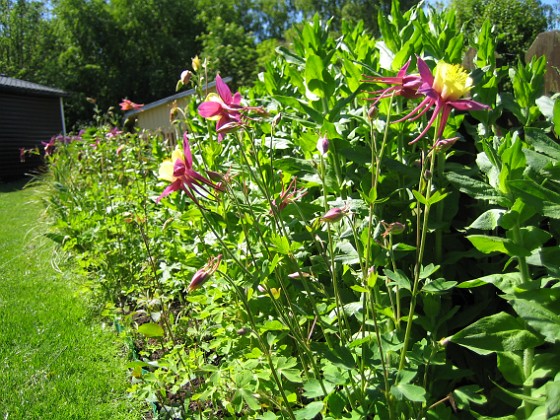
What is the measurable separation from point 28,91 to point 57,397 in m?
20.8

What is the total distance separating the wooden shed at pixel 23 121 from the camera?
20.0m

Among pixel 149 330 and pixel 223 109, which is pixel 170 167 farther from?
pixel 149 330

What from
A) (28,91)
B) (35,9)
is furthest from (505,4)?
(35,9)

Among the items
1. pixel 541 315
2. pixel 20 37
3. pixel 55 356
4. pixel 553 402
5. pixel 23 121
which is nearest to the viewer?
pixel 553 402

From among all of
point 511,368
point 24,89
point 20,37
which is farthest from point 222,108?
point 20,37

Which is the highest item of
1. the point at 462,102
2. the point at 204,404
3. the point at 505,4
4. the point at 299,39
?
the point at 505,4

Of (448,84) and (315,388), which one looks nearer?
(448,84)

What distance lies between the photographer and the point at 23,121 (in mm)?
21125

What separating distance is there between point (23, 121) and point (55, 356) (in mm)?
20623

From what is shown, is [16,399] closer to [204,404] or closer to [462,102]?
[204,404]

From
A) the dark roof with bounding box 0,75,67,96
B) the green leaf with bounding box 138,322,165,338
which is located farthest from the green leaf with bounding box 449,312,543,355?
the dark roof with bounding box 0,75,67,96

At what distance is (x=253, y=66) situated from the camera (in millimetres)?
23516

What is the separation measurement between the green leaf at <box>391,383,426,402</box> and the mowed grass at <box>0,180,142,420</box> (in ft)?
5.17

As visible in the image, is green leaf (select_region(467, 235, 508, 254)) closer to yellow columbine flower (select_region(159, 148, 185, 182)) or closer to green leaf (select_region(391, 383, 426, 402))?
green leaf (select_region(391, 383, 426, 402))
